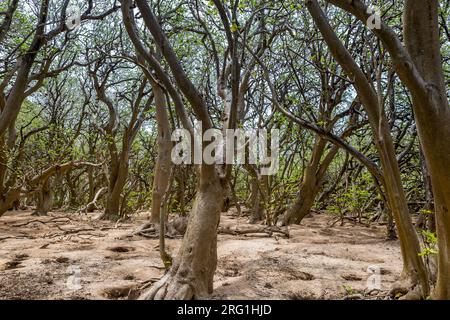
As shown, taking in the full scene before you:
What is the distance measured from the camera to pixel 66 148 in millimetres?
11289

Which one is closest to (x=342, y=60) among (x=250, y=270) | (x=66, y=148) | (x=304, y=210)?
(x=250, y=270)

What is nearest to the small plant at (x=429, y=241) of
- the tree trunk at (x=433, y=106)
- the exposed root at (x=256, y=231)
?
the tree trunk at (x=433, y=106)

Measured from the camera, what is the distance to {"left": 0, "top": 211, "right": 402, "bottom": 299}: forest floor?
428 centimetres

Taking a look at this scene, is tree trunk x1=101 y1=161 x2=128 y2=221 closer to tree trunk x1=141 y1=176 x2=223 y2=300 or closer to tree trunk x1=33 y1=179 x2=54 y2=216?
tree trunk x1=33 y1=179 x2=54 y2=216

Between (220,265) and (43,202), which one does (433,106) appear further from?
(43,202)

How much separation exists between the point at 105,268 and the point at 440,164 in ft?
14.7

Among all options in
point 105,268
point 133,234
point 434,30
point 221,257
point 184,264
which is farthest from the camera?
point 133,234

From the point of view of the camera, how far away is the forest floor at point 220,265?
4.28 meters

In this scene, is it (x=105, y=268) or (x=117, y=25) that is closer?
(x=105, y=268)

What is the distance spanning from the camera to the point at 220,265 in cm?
566
